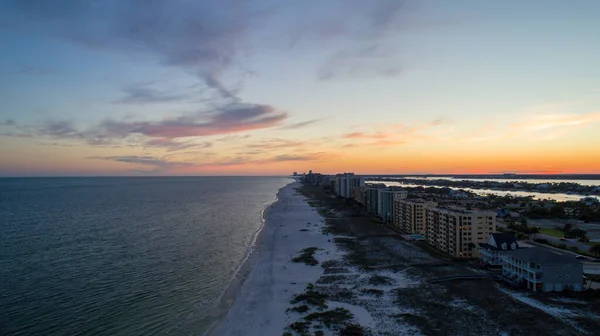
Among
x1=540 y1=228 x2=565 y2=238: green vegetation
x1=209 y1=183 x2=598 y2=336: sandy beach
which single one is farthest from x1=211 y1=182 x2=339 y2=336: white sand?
x1=540 y1=228 x2=565 y2=238: green vegetation

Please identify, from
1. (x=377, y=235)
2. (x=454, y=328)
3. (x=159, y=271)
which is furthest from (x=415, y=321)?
(x=377, y=235)

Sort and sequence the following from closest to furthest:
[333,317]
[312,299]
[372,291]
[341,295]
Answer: [333,317] → [312,299] → [341,295] → [372,291]

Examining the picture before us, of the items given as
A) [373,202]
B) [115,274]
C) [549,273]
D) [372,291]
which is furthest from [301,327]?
[373,202]

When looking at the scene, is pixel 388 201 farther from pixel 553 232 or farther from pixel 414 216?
pixel 553 232

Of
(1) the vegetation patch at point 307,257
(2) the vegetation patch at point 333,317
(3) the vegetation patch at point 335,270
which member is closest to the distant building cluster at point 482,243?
(3) the vegetation patch at point 335,270

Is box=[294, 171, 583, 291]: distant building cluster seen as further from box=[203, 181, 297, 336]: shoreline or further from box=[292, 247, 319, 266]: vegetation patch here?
box=[203, 181, 297, 336]: shoreline

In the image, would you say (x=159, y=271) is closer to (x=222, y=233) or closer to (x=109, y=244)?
(x=109, y=244)

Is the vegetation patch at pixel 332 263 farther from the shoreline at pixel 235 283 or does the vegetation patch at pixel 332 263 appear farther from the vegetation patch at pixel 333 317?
the vegetation patch at pixel 333 317

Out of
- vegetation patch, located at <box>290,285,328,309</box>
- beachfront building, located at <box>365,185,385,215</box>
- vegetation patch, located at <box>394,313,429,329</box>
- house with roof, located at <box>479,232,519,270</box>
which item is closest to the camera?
vegetation patch, located at <box>394,313,429,329</box>
